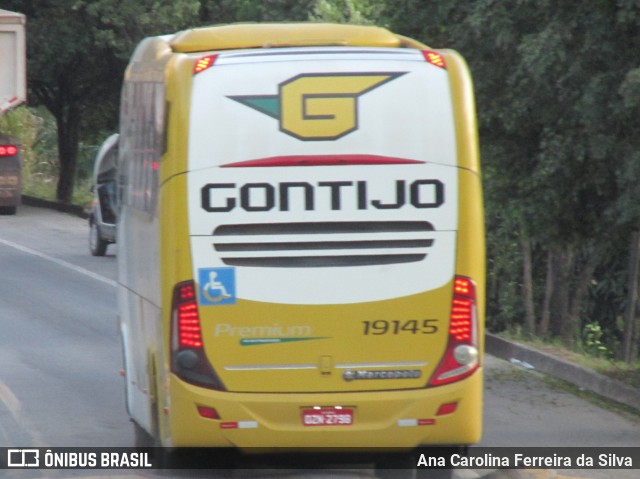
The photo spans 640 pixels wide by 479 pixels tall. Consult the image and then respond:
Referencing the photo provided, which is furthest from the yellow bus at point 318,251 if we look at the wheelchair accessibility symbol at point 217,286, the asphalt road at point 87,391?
the asphalt road at point 87,391

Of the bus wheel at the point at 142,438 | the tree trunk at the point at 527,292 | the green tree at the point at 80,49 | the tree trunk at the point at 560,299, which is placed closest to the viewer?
the bus wheel at the point at 142,438

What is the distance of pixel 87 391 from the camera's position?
1352 cm

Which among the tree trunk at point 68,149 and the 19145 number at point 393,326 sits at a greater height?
the 19145 number at point 393,326

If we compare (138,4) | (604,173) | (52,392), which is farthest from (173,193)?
(138,4)

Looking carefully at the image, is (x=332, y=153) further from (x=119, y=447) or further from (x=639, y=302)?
(x=639, y=302)

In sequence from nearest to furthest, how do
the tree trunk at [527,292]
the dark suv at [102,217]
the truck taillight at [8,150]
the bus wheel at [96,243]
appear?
the tree trunk at [527,292], the dark suv at [102,217], the bus wheel at [96,243], the truck taillight at [8,150]

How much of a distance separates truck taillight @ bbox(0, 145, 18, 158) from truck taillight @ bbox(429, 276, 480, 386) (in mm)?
23092

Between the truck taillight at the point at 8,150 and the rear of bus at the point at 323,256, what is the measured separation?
22526 mm

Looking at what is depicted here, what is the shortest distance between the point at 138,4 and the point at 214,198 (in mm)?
24981

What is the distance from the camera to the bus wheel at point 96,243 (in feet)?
84.9

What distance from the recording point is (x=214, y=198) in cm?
860

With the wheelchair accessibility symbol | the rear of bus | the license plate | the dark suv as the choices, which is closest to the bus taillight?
the rear of bus

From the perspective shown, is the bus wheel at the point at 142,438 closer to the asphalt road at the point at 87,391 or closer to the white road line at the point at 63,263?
the asphalt road at the point at 87,391

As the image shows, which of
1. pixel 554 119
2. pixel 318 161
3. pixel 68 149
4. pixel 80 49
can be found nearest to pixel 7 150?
pixel 80 49
